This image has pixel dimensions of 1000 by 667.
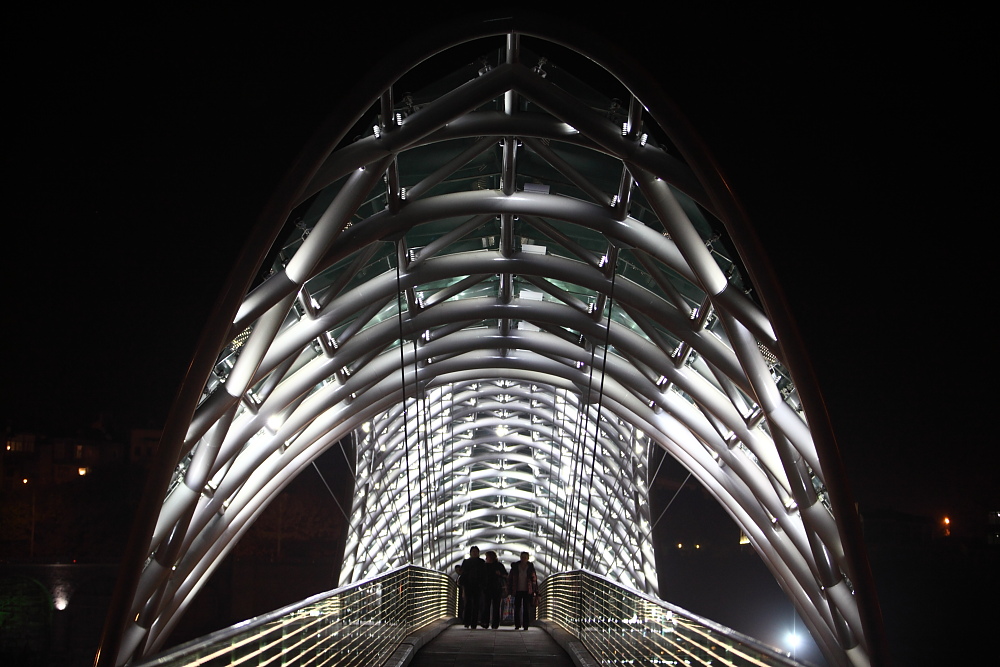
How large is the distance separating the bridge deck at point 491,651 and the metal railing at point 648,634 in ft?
2.18

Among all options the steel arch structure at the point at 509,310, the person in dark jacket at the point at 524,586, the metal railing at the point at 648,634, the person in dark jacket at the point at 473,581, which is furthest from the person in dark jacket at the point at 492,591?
the metal railing at the point at 648,634

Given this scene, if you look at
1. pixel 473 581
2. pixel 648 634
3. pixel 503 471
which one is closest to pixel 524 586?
pixel 473 581

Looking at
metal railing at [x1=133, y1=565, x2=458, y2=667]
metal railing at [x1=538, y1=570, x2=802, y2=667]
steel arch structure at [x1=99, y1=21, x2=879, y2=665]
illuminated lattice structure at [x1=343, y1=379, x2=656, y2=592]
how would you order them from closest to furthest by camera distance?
metal railing at [x1=133, y1=565, x2=458, y2=667]
metal railing at [x1=538, y1=570, x2=802, y2=667]
steel arch structure at [x1=99, y1=21, x2=879, y2=665]
illuminated lattice structure at [x1=343, y1=379, x2=656, y2=592]

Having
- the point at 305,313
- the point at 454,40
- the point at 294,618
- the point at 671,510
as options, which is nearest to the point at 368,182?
the point at 454,40

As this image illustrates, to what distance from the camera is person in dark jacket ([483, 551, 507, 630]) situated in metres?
21.9

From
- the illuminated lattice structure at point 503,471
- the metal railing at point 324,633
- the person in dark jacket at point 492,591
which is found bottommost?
the metal railing at point 324,633

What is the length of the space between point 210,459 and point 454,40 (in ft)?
36.8

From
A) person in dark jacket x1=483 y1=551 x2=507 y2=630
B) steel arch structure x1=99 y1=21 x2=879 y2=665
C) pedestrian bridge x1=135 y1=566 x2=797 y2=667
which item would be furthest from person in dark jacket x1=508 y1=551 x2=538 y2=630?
steel arch structure x1=99 y1=21 x2=879 y2=665

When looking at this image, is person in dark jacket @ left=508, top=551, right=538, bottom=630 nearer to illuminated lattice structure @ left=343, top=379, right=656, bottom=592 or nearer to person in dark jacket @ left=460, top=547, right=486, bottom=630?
person in dark jacket @ left=460, top=547, right=486, bottom=630

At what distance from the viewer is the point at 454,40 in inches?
522

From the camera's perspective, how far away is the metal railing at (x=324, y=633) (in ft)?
18.8

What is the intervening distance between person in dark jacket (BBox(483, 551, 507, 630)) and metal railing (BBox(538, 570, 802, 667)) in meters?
2.37

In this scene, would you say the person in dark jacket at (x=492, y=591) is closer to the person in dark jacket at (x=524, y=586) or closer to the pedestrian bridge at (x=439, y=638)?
the person in dark jacket at (x=524, y=586)

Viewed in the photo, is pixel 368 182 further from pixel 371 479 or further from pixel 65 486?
pixel 65 486
